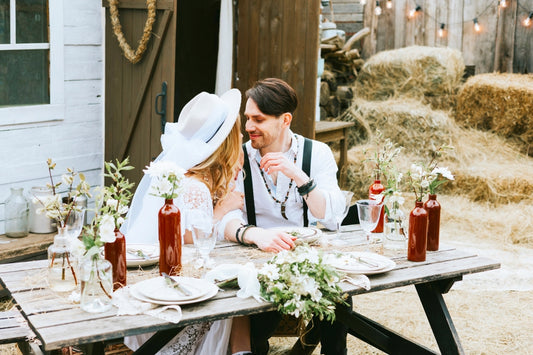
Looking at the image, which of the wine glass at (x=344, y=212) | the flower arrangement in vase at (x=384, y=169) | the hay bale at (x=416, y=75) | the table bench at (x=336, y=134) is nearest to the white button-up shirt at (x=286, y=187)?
the flower arrangement in vase at (x=384, y=169)

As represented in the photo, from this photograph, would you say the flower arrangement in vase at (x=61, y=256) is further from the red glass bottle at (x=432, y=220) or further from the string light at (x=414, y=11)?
the string light at (x=414, y=11)

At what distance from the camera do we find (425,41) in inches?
379

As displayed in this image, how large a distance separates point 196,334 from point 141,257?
0.38 meters

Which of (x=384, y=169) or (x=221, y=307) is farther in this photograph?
(x=384, y=169)

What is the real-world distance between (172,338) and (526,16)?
25.3 feet

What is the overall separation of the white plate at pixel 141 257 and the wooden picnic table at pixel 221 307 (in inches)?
1.5

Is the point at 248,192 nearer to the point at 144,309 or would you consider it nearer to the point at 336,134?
the point at 144,309

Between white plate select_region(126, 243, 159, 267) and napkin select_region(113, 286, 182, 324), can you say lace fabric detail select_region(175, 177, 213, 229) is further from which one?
napkin select_region(113, 286, 182, 324)

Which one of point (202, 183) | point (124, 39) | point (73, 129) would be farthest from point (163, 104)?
point (202, 183)

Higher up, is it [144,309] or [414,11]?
[414,11]

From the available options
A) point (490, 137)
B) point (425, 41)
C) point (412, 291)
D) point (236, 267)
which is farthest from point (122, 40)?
point (425, 41)

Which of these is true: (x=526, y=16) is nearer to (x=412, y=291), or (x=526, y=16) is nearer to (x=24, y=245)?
(x=412, y=291)

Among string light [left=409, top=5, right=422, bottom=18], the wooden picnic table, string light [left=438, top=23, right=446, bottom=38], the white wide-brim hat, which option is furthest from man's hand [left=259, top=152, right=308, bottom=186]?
string light [left=409, top=5, right=422, bottom=18]

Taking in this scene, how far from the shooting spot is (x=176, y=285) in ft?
7.51
